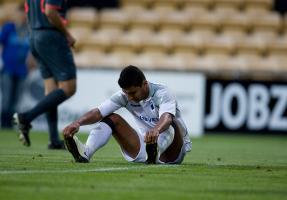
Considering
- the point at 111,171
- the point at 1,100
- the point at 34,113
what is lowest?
the point at 1,100

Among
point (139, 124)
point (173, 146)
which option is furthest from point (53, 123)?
point (173, 146)

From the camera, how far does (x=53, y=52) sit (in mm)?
10344

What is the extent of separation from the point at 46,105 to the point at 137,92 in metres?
3.00

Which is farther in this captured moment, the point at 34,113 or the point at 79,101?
the point at 79,101

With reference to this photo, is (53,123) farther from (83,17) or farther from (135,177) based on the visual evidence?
(83,17)

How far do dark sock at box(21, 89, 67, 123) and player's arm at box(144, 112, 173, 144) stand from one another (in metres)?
3.07

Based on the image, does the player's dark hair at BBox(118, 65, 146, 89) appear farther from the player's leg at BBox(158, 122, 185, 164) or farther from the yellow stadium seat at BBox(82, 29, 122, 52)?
the yellow stadium seat at BBox(82, 29, 122, 52)

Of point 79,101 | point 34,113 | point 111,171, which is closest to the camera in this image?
point 111,171

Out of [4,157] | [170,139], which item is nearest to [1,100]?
[4,157]

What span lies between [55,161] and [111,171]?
116 centimetres

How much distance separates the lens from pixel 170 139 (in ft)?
24.8

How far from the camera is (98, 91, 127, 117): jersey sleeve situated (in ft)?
24.7

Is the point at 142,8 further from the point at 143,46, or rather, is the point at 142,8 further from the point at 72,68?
the point at 72,68

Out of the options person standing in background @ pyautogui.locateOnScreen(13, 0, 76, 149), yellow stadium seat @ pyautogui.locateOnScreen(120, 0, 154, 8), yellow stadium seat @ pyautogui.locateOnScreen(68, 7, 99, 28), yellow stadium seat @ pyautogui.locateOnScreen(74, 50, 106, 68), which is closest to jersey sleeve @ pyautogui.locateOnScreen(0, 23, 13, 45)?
yellow stadium seat @ pyautogui.locateOnScreen(74, 50, 106, 68)
